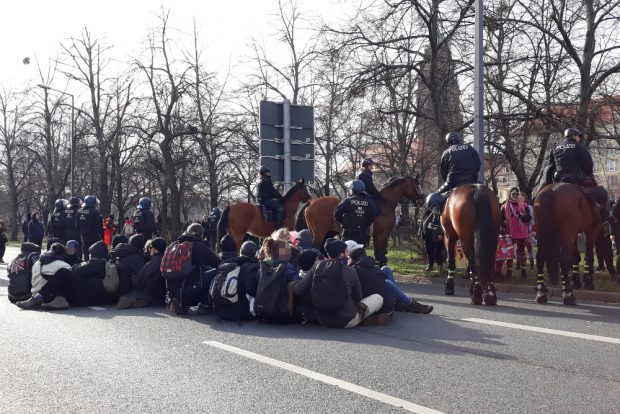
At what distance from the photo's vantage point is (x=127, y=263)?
11727 millimetres

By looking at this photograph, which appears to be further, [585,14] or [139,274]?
[585,14]

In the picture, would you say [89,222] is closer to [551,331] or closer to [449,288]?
[449,288]

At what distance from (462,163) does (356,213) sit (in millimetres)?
2356

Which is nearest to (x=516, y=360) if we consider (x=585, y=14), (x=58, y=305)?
(x=58, y=305)

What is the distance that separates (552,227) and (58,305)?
8.04 m

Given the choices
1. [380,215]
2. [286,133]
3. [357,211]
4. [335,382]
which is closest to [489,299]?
[357,211]

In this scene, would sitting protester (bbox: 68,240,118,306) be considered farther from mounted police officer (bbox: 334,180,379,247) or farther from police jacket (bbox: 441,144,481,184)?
police jacket (bbox: 441,144,481,184)

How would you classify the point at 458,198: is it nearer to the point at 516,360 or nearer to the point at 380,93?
the point at 516,360

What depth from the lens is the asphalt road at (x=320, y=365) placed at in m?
5.30

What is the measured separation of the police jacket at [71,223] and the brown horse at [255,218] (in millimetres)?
4471

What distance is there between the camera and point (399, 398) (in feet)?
17.5

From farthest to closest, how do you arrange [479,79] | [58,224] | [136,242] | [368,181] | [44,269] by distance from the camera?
[58,224] → [479,79] → [368,181] → [136,242] → [44,269]

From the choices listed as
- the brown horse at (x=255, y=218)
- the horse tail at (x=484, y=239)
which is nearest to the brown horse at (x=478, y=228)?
the horse tail at (x=484, y=239)

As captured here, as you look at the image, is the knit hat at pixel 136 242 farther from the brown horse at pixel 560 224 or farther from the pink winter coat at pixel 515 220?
the pink winter coat at pixel 515 220
